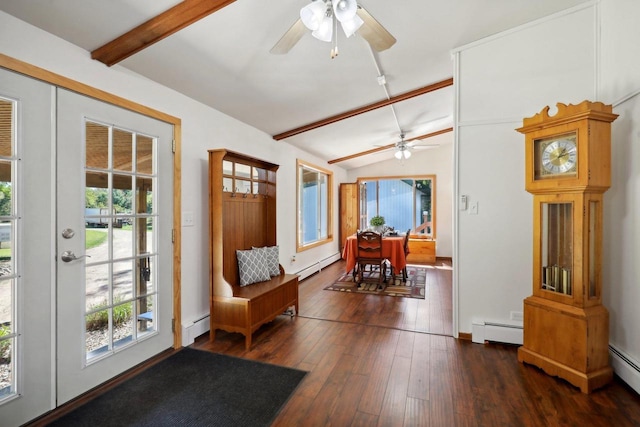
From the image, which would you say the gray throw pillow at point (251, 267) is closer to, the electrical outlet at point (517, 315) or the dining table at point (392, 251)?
the dining table at point (392, 251)

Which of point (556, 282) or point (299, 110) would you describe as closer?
point (556, 282)

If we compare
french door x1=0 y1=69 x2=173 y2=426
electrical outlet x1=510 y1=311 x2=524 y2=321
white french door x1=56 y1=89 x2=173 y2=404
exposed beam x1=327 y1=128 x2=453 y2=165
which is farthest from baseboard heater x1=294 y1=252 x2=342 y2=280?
electrical outlet x1=510 y1=311 x2=524 y2=321

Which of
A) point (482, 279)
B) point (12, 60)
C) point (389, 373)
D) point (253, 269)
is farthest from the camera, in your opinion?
point (253, 269)

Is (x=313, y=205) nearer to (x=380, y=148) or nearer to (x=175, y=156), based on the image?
(x=380, y=148)

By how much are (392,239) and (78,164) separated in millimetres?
4304

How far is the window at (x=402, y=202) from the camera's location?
8.25 metres

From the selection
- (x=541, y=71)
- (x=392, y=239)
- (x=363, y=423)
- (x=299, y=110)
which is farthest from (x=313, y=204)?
(x=363, y=423)

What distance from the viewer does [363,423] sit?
1834 millimetres

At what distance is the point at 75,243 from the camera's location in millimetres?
2068

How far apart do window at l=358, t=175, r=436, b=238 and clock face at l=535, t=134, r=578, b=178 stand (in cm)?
580

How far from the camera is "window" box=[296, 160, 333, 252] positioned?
5836 millimetres

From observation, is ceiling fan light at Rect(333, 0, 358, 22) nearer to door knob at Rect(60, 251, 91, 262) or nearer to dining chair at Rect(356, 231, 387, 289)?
door knob at Rect(60, 251, 91, 262)

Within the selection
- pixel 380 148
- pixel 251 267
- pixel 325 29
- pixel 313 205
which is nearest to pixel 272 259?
pixel 251 267

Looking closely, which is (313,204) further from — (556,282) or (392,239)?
(556,282)
